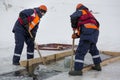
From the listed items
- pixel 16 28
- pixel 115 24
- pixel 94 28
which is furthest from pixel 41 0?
pixel 94 28

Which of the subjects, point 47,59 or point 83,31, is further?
point 47,59

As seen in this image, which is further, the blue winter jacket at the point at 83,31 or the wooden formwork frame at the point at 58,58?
the wooden formwork frame at the point at 58,58

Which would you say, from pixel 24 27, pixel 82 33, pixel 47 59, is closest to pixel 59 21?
pixel 47 59

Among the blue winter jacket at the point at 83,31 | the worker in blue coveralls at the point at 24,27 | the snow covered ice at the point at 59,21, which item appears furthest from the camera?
the snow covered ice at the point at 59,21

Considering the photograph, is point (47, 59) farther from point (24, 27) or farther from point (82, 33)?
point (82, 33)

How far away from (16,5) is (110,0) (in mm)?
6699

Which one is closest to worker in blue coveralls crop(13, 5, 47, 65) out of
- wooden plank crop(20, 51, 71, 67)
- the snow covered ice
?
wooden plank crop(20, 51, 71, 67)

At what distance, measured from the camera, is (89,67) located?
7.97m

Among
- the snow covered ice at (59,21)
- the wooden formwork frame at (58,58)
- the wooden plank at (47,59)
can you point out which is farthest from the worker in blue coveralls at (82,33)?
the snow covered ice at (59,21)

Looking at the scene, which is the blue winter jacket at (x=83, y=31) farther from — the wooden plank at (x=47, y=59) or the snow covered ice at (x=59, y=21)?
the snow covered ice at (x=59, y=21)

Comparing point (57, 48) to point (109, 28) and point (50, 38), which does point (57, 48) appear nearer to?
point (50, 38)

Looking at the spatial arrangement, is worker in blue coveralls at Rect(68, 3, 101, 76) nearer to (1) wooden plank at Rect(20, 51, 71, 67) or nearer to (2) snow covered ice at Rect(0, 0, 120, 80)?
(1) wooden plank at Rect(20, 51, 71, 67)

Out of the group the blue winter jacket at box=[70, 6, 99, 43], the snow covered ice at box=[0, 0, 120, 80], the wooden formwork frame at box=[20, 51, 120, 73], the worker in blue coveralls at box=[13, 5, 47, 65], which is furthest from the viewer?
the snow covered ice at box=[0, 0, 120, 80]

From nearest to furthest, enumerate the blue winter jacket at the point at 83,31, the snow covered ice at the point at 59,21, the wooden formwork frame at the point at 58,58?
the blue winter jacket at the point at 83,31 → the wooden formwork frame at the point at 58,58 → the snow covered ice at the point at 59,21
